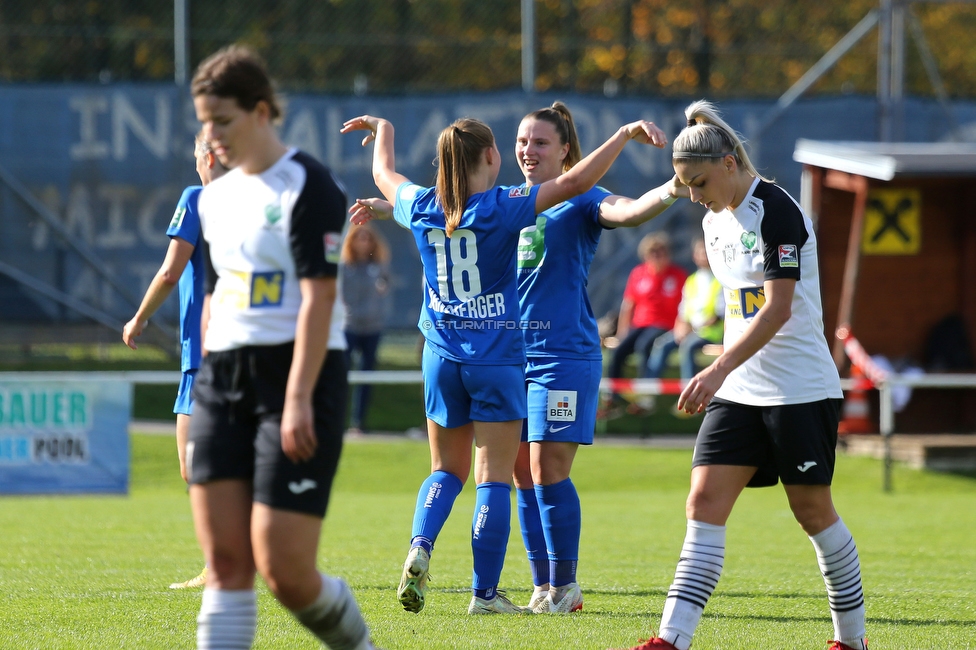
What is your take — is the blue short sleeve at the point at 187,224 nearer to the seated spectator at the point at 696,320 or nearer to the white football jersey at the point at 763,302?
the white football jersey at the point at 763,302

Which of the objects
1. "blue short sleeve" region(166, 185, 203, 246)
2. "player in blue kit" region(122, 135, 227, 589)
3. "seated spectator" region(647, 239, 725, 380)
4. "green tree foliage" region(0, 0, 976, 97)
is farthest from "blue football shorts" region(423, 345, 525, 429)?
"green tree foliage" region(0, 0, 976, 97)

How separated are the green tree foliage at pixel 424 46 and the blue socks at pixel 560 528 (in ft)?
33.1

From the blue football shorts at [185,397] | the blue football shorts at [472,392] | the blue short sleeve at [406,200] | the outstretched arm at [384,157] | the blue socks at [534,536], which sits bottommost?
the blue socks at [534,536]

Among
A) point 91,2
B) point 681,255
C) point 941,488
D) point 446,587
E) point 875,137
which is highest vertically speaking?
point 91,2

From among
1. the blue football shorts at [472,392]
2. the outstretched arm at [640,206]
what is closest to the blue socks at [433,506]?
the blue football shorts at [472,392]

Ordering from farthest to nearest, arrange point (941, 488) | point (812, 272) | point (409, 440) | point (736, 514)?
1. point (409, 440)
2. point (941, 488)
3. point (736, 514)
4. point (812, 272)

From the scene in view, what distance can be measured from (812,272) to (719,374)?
62cm

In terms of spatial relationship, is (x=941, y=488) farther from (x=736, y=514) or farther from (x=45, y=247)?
(x=45, y=247)

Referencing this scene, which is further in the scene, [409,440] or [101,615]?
[409,440]

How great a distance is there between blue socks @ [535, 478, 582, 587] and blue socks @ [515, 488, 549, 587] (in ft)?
0.38

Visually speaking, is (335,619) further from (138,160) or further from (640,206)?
(138,160)

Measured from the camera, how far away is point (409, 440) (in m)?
13.9

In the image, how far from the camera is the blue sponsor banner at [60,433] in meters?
11.2

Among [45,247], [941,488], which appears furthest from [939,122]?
[45,247]
